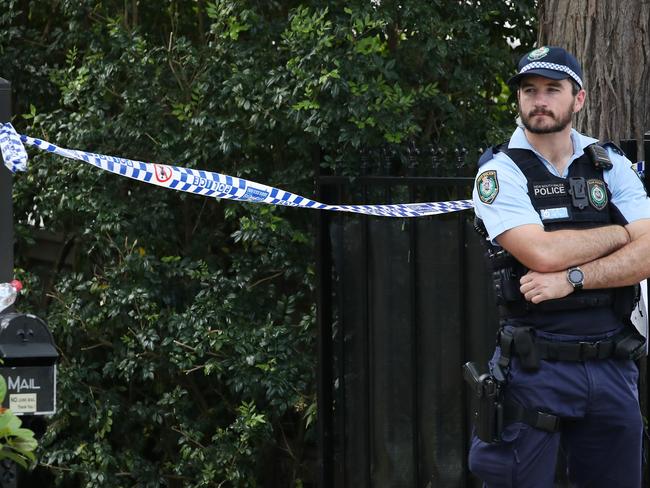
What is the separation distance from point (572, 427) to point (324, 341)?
60.8 inches

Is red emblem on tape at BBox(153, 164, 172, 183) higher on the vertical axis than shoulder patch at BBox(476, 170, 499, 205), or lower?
higher

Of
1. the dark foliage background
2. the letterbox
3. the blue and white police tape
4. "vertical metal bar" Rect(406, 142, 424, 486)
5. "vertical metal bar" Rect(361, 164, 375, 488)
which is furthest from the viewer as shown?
the dark foliage background

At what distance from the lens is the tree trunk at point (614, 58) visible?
491 centimetres

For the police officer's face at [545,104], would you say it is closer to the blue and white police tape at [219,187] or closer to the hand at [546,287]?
the hand at [546,287]

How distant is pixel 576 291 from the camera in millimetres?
3889

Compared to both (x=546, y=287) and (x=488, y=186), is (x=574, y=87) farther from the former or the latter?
(x=546, y=287)

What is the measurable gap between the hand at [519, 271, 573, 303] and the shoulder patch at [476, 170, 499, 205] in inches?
11.6

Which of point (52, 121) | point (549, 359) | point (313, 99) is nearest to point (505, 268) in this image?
point (549, 359)

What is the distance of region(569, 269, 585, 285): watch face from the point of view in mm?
3848

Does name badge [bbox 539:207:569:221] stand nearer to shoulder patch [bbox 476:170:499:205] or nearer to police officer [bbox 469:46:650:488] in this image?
police officer [bbox 469:46:650:488]

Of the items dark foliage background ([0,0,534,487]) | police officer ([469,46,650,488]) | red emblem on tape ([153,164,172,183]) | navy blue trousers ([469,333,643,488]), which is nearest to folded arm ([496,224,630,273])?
police officer ([469,46,650,488])

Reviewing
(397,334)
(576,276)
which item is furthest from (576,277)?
(397,334)

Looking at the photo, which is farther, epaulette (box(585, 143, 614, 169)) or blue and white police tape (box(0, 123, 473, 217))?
blue and white police tape (box(0, 123, 473, 217))

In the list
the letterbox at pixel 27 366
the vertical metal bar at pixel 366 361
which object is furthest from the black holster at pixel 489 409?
the letterbox at pixel 27 366
